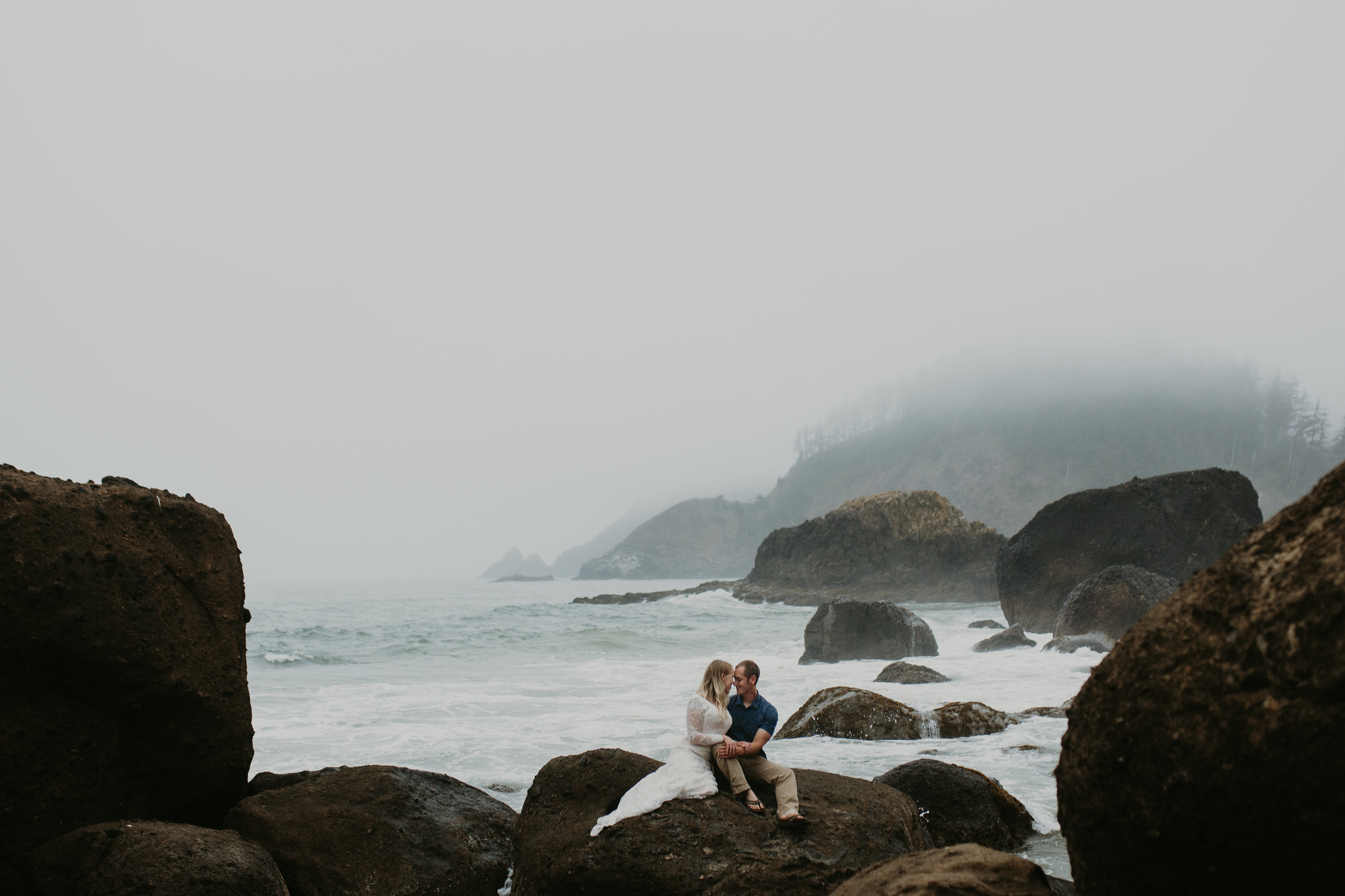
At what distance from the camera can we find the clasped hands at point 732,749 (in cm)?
528

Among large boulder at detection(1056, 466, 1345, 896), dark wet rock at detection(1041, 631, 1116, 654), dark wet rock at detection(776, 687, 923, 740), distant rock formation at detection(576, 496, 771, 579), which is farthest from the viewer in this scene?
distant rock formation at detection(576, 496, 771, 579)

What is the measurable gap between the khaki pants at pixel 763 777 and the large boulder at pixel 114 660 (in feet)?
11.1

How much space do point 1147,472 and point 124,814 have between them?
11668 cm

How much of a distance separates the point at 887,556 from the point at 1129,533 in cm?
3118

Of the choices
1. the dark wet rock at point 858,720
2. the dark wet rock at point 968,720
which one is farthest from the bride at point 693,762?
the dark wet rock at point 968,720

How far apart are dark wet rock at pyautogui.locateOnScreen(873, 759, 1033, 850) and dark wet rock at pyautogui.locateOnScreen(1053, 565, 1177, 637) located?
13509 millimetres

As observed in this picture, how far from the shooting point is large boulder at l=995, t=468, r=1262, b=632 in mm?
23031

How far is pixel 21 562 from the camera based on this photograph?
465 centimetres

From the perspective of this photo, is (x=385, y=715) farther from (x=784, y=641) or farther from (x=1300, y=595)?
(x=784, y=641)

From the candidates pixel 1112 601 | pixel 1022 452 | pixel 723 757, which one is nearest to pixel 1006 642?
pixel 1112 601

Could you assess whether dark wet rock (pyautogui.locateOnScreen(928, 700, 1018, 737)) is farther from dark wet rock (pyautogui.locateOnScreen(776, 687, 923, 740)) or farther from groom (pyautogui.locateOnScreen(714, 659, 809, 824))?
groom (pyautogui.locateOnScreen(714, 659, 809, 824))

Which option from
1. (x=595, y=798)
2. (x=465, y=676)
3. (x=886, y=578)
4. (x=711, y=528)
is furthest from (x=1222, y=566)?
(x=711, y=528)

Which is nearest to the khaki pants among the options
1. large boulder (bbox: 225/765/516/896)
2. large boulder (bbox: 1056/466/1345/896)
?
large boulder (bbox: 225/765/516/896)

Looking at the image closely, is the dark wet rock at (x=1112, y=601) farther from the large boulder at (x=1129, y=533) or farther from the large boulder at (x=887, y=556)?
the large boulder at (x=887, y=556)
